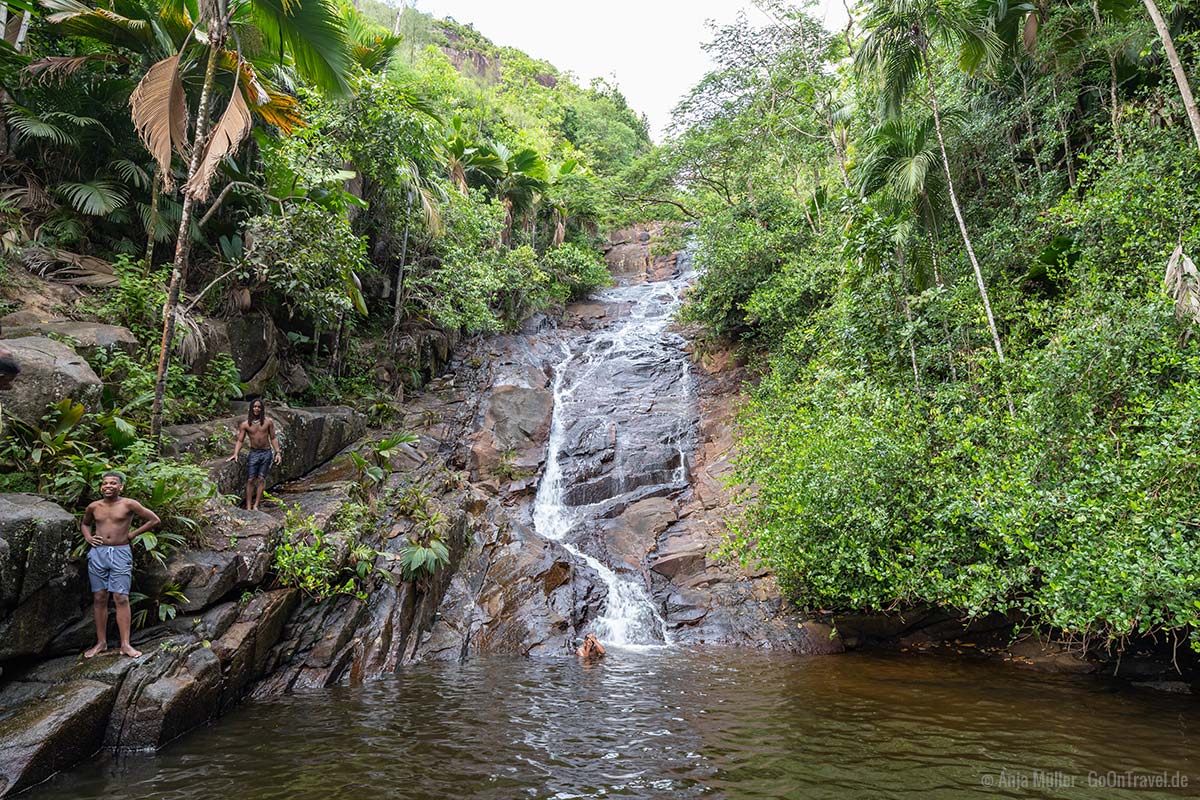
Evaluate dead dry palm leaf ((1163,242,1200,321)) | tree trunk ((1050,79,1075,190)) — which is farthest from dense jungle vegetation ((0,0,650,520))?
tree trunk ((1050,79,1075,190))

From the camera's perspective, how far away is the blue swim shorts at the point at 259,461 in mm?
9430

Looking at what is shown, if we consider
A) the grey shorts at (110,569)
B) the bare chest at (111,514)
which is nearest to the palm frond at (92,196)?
the bare chest at (111,514)

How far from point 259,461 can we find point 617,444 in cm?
883

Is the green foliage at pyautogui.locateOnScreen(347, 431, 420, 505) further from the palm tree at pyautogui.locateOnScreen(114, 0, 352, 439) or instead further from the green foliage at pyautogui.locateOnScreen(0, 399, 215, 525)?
the palm tree at pyautogui.locateOnScreen(114, 0, 352, 439)

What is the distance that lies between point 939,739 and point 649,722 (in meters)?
2.83

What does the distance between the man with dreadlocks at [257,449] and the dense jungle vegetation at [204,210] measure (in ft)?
3.53

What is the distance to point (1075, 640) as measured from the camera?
8562 millimetres

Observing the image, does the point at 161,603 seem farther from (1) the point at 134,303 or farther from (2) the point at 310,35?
(2) the point at 310,35

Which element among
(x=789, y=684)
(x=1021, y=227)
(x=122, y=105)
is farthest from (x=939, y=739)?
(x=122, y=105)

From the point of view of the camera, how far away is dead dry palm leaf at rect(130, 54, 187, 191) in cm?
731

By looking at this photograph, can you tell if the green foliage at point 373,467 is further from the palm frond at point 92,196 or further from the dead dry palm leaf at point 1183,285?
the dead dry palm leaf at point 1183,285

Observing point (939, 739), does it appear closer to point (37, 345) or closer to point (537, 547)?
point (537, 547)

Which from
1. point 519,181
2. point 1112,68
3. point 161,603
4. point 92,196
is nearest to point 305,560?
point 161,603

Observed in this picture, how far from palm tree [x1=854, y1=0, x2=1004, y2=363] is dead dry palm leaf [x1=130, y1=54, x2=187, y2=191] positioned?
11228 millimetres
